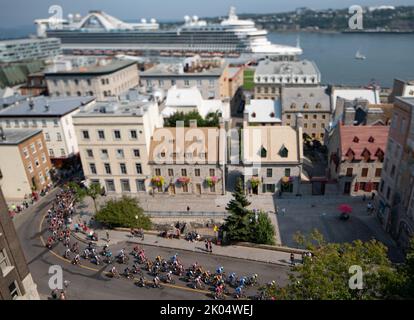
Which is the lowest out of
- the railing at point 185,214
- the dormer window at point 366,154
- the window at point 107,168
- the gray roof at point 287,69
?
the railing at point 185,214

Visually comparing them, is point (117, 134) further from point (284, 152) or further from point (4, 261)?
point (4, 261)

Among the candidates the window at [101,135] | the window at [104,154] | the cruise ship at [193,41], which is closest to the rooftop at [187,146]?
the window at [104,154]

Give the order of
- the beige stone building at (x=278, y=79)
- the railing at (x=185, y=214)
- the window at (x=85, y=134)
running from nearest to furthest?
the railing at (x=185, y=214) → the window at (x=85, y=134) → the beige stone building at (x=278, y=79)

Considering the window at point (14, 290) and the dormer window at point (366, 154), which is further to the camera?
the dormer window at point (366, 154)

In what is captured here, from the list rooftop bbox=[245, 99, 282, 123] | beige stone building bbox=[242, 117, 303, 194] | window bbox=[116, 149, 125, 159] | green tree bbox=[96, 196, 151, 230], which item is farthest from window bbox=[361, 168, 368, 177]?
window bbox=[116, 149, 125, 159]

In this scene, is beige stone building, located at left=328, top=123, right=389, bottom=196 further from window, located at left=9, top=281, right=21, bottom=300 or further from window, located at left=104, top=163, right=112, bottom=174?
window, located at left=9, top=281, right=21, bottom=300

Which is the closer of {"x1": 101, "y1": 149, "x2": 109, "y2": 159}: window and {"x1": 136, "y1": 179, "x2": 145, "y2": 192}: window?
{"x1": 101, "y1": 149, "x2": 109, "y2": 159}: window

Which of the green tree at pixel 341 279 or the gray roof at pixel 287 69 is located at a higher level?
the gray roof at pixel 287 69

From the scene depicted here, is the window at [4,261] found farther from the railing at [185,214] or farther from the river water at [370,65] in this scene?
the river water at [370,65]

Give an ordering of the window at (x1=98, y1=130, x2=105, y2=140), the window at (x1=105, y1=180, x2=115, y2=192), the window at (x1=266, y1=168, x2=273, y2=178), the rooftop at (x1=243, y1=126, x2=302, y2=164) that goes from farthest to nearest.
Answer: the window at (x1=105, y1=180, x2=115, y2=192)
the window at (x1=98, y1=130, x2=105, y2=140)
the window at (x1=266, y1=168, x2=273, y2=178)
the rooftop at (x1=243, y1=126, x2=302, y2=164)
